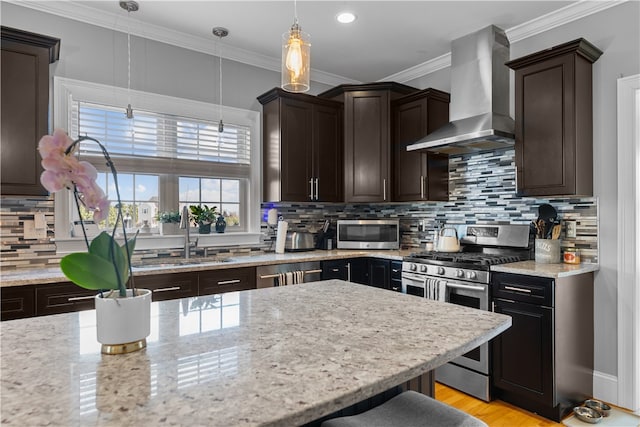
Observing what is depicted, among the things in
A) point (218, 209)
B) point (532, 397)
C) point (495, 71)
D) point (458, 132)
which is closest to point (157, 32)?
point (218, 209)

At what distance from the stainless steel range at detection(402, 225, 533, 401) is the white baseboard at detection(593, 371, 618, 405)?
2.58ft

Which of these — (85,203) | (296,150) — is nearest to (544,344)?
(296,150)

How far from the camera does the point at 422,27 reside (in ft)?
10.9

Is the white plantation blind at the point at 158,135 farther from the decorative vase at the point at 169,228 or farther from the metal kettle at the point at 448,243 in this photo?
the metal kettle at the point at 448,243

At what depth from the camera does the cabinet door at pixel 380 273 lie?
141 inches

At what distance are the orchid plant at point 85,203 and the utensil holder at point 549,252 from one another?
2.88 metres

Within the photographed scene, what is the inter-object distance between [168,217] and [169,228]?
96mm

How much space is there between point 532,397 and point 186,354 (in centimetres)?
250

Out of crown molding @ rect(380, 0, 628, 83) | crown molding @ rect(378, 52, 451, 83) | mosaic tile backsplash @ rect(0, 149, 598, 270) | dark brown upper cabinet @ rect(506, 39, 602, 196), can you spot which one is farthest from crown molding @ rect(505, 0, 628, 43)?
mosaic tile backsplash @ rect(0, 149, 598, 270)

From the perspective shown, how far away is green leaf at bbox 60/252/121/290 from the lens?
91 centimetres

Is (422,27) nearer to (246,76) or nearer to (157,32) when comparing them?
(246,76)

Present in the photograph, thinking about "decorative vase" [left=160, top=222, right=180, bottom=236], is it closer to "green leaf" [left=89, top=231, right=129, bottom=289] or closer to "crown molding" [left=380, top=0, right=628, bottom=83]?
"green leaf" [left=89, top=231, right=129, bottom=289]

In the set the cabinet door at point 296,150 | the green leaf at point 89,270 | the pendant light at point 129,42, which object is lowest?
the green leaf at point 89,270

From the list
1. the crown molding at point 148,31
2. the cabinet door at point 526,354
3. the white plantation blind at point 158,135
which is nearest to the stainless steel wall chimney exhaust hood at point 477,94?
the cabinet door at point 526,354
